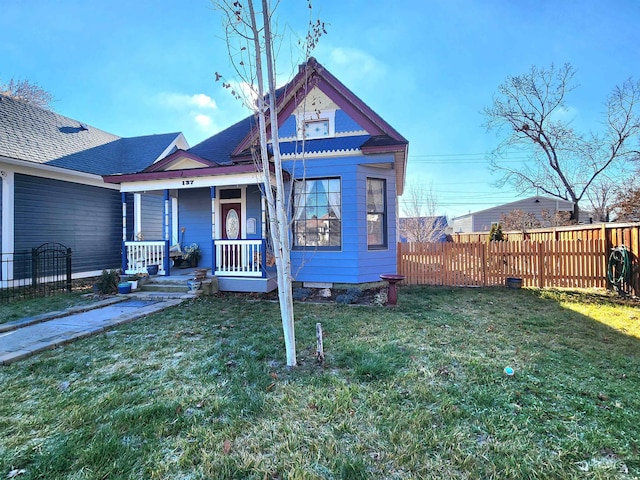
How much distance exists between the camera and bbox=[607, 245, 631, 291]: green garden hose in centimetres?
742

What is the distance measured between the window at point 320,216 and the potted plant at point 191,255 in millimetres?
3862

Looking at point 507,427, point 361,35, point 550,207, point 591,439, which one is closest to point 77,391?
point 507,427

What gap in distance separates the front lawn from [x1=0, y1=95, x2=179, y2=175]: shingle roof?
8186 mm

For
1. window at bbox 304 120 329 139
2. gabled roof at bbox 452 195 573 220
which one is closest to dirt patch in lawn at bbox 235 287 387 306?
window at bbox 304 120 329 139

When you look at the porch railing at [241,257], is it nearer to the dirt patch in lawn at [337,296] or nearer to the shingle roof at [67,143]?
the dirt patch in lawn at [337,296]

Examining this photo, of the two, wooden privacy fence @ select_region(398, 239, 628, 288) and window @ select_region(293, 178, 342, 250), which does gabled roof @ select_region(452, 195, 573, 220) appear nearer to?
wooden privacy fence @ select_region(398, 239, 628, 288)

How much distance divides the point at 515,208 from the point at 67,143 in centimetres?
3175

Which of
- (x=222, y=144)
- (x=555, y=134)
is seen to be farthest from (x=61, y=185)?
(x=555, y=134)

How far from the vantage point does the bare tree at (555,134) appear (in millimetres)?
17172

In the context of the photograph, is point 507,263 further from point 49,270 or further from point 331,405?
point 49,270

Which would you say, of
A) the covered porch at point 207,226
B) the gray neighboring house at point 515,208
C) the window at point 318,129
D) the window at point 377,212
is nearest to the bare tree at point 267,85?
the covered porch at point 207,226

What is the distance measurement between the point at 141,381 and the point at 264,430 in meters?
1.63

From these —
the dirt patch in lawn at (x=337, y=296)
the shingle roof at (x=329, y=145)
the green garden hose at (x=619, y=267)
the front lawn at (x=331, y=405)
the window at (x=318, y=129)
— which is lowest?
the front lawn at (x=331, y=405)

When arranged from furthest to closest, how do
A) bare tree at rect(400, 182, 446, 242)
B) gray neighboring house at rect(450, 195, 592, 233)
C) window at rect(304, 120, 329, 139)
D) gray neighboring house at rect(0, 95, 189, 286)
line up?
gray neighboring house at rect(450, 195, 592, 233) → bare tree at rect(400, 182, 446, 242) → gray neighboring house at rect(0, 95, 189, 286) → window at rect(304, 120, 329, 139)
